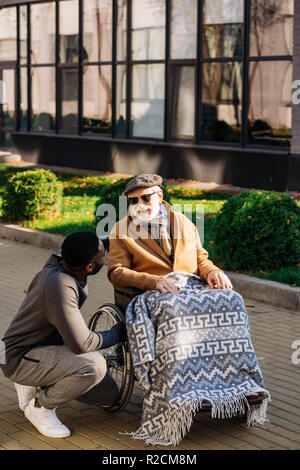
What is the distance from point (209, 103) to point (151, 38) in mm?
2550

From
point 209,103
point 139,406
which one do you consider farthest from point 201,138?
point 139,406

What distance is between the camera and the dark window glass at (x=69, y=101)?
23500mm

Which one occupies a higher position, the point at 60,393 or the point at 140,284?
the point at 140,284

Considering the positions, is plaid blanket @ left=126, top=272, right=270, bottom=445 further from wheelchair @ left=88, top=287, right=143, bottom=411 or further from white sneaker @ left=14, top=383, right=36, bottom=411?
white sneaker @ left=14, top=383, right=36, bottom=411

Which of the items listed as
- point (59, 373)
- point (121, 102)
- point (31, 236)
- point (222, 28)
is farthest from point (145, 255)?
point (121, 102)

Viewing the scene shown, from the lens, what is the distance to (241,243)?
30.9ft

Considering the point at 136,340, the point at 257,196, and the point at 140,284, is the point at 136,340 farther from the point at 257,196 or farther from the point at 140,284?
the point at 257,196

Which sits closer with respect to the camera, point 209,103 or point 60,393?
point 60,393

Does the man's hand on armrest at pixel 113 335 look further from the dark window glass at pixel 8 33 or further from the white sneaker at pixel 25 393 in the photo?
the dark window glass at pixel 8 33

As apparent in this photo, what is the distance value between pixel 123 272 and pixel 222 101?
44.6 feet


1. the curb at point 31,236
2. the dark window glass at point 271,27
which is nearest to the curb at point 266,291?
the curb at point 31,236

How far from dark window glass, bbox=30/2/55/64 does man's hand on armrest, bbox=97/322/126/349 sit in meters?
19.6

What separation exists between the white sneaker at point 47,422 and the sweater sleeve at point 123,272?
3.19 ft

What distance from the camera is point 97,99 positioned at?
2248 centimetres
